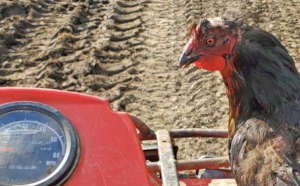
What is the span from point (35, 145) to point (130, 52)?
386cm

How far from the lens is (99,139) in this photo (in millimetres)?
1488

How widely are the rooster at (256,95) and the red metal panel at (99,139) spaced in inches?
21.5

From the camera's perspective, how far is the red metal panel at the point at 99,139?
1.40 meters

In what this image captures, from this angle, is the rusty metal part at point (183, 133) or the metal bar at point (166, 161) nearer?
the metal bar at point (166, 161)

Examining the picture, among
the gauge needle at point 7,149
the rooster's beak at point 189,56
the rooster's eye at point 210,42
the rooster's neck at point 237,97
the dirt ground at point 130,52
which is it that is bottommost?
the dirt ground at point 130,52

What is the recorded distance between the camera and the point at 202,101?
174 inches

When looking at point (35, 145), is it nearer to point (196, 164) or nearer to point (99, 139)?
point (99, 139)

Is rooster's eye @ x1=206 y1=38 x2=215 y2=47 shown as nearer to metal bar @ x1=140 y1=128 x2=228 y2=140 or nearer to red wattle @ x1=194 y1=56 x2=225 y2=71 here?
red wattle @ x1=194 y1=56 x2=225 y2=71

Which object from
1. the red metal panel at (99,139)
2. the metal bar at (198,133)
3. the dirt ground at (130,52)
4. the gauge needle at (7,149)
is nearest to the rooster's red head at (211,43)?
the metal bar at (198,133)

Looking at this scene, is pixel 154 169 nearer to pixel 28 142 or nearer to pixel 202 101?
pixel 28 142

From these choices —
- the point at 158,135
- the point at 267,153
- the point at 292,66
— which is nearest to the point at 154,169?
the point at 158,135

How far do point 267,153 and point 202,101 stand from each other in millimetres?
2685

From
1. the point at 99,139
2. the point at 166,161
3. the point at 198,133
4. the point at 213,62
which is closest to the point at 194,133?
the point at 198,133

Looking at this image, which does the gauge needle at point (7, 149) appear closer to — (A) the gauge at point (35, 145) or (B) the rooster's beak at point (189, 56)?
(A) the gauge at point (35, 145)
